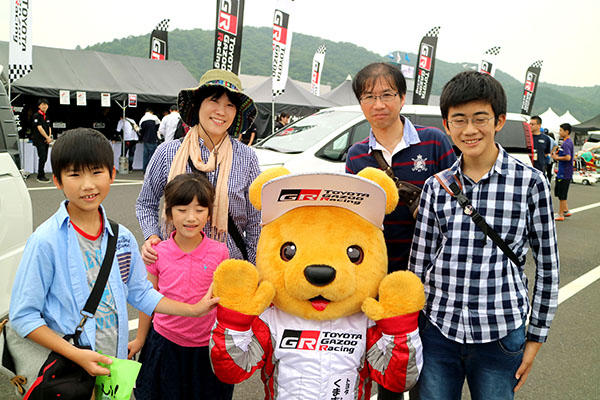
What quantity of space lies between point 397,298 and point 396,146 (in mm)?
958

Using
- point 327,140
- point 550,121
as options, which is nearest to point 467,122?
point 327,140

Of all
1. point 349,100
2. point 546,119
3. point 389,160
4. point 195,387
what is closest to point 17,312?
point 195,387

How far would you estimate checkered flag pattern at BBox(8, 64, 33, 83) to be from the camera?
11.6 m

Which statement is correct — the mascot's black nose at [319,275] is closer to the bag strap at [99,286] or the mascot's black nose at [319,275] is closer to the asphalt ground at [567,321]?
the bag strap at [99,286]

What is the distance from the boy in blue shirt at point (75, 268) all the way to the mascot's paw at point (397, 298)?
1.99 feet

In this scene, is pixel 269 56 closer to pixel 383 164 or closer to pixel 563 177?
pixel 563 177

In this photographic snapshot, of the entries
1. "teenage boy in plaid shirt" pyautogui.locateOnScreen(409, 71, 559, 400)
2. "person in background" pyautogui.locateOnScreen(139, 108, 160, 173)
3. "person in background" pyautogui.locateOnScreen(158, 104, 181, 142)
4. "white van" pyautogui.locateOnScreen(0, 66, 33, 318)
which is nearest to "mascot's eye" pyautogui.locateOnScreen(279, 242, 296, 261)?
"teenage boy in plaid shirt" pyautogui.locateOnScreen(409, 71, 559, 400)

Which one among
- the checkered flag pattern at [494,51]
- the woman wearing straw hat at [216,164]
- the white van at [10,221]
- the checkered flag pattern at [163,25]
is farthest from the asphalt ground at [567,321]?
the checkered flag pattern at [494,51]

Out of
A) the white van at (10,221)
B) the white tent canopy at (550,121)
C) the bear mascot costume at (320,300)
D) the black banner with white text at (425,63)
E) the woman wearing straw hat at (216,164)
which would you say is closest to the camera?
the bear mascot costume at (320,300)

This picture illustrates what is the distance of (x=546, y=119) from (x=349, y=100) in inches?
923

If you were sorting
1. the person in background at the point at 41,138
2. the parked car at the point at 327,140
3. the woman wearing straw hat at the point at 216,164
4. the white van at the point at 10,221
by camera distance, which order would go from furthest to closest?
1. the person in background at the point at 41,138
2. the parked car at the point at 327,140
3. the white van at the point at 10,221
4. the woman wearing straw hat at the point at 216,164

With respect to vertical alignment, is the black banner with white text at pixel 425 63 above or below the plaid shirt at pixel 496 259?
above

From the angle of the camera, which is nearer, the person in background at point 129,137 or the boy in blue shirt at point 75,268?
the boy in blue shirt at point 75,268

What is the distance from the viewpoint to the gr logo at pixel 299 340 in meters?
1.81
